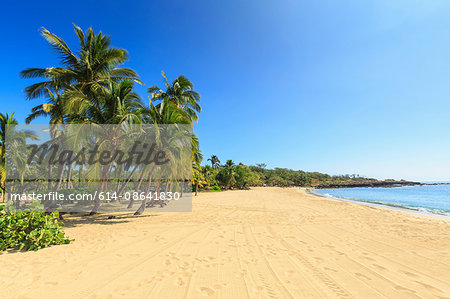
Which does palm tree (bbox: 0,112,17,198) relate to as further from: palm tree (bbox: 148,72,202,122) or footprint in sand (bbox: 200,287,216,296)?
footprint in sand (bbox: 200,287,216,296)

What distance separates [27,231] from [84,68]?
Result: 953 centimetres

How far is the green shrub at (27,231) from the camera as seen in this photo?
482cm

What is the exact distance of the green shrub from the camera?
190 inches

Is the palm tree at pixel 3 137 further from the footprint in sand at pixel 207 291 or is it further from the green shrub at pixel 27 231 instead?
the footprint in sand at pixel 207 291

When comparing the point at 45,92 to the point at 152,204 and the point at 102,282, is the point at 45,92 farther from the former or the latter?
the point at 102,282

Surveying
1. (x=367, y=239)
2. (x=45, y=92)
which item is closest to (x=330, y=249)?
(x=367, y=239)

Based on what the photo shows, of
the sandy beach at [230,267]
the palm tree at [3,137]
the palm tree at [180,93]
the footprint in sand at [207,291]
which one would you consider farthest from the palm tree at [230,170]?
the footprint in sand at [207,291]

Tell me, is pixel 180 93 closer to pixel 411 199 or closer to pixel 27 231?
pixel 27 231

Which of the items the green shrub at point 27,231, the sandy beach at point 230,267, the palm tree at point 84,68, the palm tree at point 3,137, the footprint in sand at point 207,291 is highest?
the palm tree at point 84,68

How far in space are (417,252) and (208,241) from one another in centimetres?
635

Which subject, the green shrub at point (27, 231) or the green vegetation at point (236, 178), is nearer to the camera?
the green shrub at point (27, 231)

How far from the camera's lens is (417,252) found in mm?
5523

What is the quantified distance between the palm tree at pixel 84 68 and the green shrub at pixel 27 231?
777 centimetres

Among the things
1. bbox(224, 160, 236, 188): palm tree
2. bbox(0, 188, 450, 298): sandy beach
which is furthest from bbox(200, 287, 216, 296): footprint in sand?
bbox(224, 160, 236, 188): palm tree
